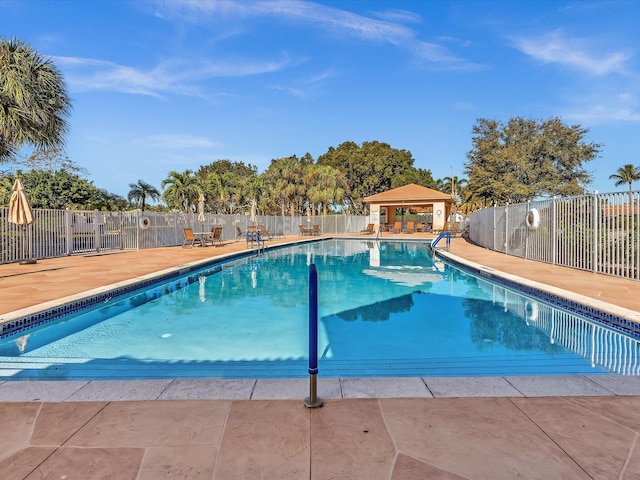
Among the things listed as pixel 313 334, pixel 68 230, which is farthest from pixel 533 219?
pixel 68 230

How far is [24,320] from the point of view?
16.1 ft

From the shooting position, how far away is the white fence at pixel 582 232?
7.79 meters

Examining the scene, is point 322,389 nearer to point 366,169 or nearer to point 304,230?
point 304,230

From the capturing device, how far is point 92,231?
14.7m

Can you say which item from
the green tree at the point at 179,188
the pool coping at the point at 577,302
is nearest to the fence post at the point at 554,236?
the pool coping at the point at 577,302

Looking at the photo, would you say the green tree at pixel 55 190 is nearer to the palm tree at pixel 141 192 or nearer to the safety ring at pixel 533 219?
the palm tree at pixel 141 192

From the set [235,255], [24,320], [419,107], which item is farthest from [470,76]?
[24,320]

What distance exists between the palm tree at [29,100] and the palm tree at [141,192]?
25.8 metres

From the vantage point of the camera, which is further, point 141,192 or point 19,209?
point 141,192

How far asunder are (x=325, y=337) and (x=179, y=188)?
3510 centimetres

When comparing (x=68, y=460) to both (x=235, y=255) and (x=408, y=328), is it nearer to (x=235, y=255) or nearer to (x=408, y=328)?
(x=408, y=328)

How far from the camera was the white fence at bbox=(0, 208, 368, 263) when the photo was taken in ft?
37.7

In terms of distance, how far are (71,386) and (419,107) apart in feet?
88.1

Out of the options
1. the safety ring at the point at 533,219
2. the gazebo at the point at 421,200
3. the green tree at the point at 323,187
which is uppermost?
the green tree at the point at 323,187
